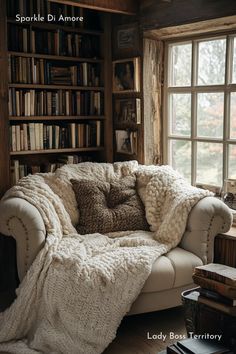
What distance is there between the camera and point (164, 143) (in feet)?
13.9

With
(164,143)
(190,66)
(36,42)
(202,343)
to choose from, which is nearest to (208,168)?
(164,143)

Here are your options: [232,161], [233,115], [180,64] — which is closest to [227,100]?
[233,115]

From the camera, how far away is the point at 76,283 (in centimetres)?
268

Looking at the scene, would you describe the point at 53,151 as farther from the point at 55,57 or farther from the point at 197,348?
the point at 197,348

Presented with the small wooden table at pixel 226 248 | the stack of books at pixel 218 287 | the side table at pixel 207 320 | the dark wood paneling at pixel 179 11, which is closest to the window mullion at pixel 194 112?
the dark wood paneling at pixel 179 11

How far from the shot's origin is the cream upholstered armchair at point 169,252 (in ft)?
9.39

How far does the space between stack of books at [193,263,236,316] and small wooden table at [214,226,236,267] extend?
37.9 inches

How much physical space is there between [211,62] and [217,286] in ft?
6.99

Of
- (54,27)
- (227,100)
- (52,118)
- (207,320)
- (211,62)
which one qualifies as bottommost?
(207,320)

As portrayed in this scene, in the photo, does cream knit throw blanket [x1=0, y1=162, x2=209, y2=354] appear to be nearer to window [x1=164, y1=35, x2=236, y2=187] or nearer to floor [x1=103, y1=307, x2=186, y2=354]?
floor [x1=103, y1=307, x2=186, y2=354]

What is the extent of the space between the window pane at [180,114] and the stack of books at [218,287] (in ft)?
6.44

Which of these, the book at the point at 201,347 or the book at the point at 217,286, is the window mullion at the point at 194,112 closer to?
the book at the point at 217,286

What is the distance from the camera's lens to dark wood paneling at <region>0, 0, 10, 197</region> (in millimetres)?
3586

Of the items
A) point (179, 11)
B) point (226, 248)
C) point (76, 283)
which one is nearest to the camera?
point (76, 283)
